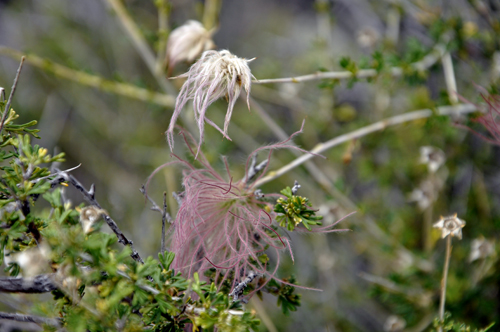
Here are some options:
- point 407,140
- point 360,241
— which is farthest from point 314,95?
point 360,241

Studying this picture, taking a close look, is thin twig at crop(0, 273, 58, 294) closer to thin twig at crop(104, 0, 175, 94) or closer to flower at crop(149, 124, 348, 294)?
flower at crop(149, 124, 348, 294)

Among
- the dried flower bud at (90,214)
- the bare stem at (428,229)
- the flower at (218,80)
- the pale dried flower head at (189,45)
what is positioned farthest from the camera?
the bare stem at (428,229)

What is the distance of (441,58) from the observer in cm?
229

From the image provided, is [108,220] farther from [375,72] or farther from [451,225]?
[375,72]

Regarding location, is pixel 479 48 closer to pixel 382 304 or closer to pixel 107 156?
pixel 382 304

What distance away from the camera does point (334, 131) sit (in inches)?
117

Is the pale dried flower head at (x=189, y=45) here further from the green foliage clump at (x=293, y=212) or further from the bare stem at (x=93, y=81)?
the green foliage clump at (x=293, y=212)

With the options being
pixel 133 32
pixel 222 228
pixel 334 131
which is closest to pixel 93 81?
pixel 133 32

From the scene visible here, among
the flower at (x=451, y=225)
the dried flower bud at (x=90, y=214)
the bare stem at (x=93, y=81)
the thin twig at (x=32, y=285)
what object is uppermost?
the bare stem at (x=93, y=81)

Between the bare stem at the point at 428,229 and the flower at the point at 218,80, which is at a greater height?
the flower at the point at 218,80

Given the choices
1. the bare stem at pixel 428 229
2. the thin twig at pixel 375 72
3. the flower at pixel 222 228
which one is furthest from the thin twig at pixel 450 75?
the flower at pixel 222 228

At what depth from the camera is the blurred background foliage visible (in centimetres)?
228

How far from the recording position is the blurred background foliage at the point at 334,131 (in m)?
2.28

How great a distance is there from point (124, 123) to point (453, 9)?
10.9ft
